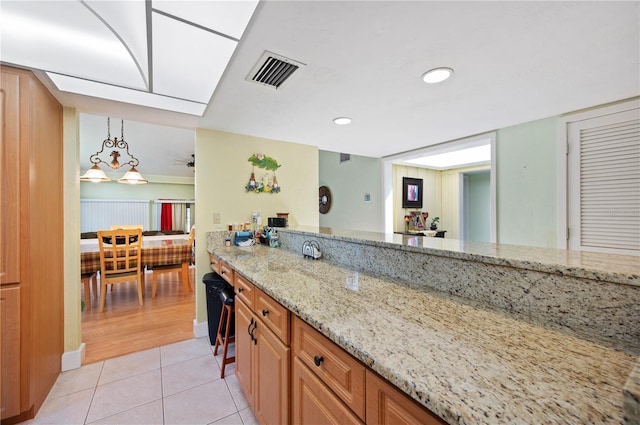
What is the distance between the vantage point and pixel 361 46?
1.33 metres

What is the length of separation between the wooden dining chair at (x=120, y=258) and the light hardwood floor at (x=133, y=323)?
202 millimetres

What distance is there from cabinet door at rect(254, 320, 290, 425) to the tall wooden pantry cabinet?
Answer: 1365 mm

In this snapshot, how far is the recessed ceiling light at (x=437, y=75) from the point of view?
156cm

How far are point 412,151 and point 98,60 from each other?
3.27 m

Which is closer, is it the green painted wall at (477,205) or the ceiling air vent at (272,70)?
the ceiling air vent at (272,70)

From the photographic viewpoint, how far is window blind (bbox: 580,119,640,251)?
1968mm

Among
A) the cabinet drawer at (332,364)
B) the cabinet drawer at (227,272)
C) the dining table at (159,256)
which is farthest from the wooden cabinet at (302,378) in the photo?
the dining table at (159,256)

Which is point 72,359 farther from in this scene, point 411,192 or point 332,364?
point 411,192

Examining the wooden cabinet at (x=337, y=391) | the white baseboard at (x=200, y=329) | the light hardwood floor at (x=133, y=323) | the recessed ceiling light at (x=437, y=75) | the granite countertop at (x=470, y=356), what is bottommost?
the light hardwood floor at (x=133, y=323)

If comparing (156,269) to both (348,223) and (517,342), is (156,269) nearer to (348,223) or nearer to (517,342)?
(348,223)

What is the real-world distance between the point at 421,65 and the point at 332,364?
5.22 feet

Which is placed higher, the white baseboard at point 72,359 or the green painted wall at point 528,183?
the green painted wall at point 528,183

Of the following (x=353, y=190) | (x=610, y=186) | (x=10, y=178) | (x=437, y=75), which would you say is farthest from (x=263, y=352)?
(x=353, y=190)

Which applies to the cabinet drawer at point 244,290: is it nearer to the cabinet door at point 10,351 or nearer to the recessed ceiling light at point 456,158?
the cabinet door at point 10,351
